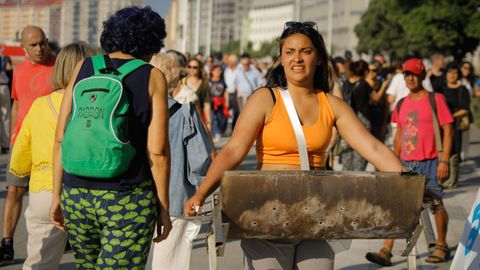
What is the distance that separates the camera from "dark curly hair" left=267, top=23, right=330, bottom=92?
502 centimetres

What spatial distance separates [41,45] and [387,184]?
4580mm

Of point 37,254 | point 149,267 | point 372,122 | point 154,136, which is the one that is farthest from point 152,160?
point 372,122

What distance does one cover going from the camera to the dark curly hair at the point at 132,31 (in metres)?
4.66

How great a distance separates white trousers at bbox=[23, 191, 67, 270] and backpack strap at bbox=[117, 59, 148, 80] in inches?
86.7

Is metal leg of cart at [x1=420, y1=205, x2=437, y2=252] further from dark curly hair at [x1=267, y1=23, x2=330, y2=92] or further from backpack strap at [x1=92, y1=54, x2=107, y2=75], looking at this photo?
backpack strap at [x1=92, y1=54, x2=107, y2=75]

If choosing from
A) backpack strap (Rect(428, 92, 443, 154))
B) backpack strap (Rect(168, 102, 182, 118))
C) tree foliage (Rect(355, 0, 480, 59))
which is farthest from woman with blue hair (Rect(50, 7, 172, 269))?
tree foliage (Rect(355, 0, 480, 59))

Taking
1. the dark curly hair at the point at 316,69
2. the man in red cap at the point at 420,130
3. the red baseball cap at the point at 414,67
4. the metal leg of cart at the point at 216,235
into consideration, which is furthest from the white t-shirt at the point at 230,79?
the metal leg of cart at the point at 216,235

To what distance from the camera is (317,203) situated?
14.3 ft

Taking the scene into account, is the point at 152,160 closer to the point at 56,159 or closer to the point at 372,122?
the point at 56,159

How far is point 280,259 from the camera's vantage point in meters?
4.79

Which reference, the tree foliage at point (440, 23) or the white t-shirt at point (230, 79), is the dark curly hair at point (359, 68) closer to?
the white t-shirt at point (230, 79)

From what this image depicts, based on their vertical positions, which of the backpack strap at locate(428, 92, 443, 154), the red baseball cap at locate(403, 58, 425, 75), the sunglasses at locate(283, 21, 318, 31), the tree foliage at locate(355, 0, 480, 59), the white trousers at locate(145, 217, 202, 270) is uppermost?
the tree foliage at locate(355, 0, 480, 59)

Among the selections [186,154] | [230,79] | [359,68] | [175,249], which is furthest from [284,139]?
[230,79]

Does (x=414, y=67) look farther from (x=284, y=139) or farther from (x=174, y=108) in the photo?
(x=284, y=139)
